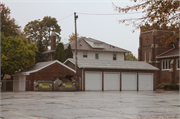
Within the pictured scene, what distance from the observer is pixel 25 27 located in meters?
77.5

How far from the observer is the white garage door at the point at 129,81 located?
1673 inches

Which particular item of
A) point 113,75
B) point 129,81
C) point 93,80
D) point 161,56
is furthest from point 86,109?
point 161,56

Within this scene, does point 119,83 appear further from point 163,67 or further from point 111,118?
point 111,118

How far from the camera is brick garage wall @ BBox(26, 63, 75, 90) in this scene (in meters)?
39.4

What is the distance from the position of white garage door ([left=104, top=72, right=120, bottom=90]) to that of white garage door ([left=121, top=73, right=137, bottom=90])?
942 mm

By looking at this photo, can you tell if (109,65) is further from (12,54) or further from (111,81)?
(12,54)

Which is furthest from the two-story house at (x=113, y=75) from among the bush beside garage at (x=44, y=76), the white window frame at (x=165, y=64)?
the white window frame at (x=165, y=64)

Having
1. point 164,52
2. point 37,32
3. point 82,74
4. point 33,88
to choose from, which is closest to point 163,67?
point 164,52

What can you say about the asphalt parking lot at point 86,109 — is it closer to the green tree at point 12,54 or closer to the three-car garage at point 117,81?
the three-car garage at point 117,81

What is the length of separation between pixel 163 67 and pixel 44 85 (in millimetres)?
31079

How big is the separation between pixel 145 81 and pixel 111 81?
18.6 ft

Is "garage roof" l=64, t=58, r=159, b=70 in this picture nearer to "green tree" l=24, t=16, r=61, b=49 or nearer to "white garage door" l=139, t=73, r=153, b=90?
"white garage door" l=139, t=73, r=153, b=90

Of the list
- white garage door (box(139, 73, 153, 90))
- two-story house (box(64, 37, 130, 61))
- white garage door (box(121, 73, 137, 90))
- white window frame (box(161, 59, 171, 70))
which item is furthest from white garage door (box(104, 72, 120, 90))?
white window frame (box(161, 59, 171, 70))

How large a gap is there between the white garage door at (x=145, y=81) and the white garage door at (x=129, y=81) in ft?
3.31
